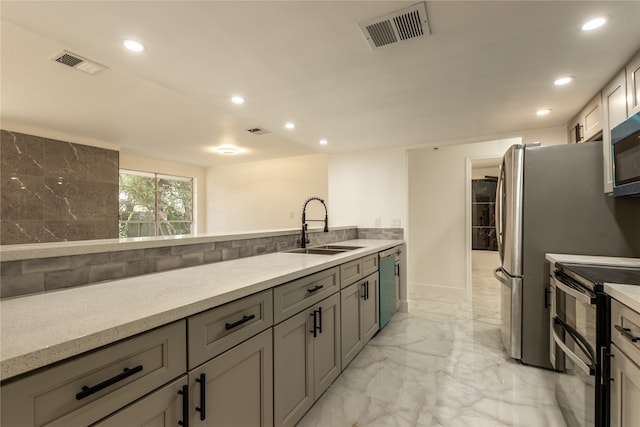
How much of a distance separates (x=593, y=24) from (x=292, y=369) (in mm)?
2403

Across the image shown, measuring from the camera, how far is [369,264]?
2.67 m

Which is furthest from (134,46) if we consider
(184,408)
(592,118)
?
(592,118)

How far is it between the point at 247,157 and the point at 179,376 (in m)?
5.25

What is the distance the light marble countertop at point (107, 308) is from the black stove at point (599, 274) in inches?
55.5

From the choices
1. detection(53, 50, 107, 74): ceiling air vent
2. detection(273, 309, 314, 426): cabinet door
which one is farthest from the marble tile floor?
detection(53, 50, 107, 74): ceiling air vent

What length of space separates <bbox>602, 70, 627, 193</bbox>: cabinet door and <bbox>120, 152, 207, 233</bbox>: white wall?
21.3ft

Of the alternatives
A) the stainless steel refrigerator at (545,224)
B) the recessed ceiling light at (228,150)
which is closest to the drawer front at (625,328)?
the stainless steel refrigerator at (545,224)

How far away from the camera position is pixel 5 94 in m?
2.81

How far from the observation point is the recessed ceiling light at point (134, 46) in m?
1.76

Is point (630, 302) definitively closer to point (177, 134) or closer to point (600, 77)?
point (600, 77)

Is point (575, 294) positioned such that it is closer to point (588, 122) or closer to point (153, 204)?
point (588, 122)

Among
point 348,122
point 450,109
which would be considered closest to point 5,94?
point 348,122

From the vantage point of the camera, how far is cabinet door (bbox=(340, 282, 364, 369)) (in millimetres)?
2139

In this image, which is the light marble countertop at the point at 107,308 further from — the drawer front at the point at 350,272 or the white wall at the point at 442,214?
the white wall at the point at 442,214
